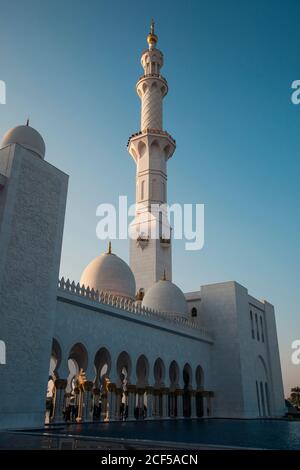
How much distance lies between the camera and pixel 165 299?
21938 mm

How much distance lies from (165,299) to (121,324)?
247 inches

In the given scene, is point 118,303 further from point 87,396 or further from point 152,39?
point 152,39

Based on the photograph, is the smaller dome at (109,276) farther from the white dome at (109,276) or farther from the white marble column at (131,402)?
the white marble column at (131,402)

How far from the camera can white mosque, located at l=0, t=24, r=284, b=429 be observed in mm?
10838

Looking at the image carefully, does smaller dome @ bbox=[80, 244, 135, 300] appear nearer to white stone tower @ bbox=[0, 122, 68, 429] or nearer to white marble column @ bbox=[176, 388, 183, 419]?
white marble column @ bbox=[176, 388, 183, 419]

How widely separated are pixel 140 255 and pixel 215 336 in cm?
655

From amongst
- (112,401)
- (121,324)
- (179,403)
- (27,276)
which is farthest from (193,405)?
(27,276)

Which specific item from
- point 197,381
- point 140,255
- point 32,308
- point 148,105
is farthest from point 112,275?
point 148,105

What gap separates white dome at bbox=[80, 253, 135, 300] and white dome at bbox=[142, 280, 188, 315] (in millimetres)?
1886

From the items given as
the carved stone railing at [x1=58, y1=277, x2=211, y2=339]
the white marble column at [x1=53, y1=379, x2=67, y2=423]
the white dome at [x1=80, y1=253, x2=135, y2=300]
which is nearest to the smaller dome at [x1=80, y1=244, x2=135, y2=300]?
the white dome at [x1=80, y1=253, x2=135, y2=300]

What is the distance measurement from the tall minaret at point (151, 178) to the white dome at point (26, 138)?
12009 millimetres

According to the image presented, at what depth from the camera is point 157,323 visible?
18141 mm

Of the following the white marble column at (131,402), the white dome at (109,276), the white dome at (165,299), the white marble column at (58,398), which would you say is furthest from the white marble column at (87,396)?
the white dome at (165,299)

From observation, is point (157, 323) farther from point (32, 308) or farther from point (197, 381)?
point (32, 308)
